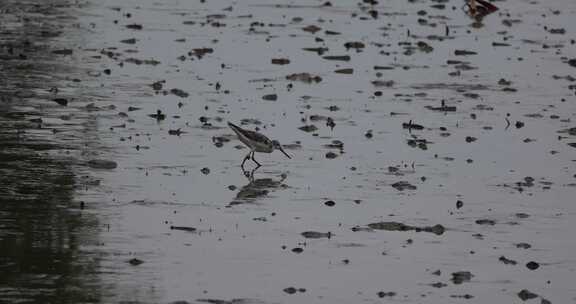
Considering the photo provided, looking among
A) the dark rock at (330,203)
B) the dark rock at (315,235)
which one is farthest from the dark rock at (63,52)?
the dark rock at (315,235)

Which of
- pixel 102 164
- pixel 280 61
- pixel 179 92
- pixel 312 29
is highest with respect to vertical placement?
pixel 312 29

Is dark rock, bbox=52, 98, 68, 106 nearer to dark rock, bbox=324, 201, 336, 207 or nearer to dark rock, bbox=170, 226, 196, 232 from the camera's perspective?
dark rock, bbox=324, 201, 336, 207

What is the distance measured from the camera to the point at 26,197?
16516 millimetres

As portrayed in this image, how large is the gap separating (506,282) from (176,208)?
15.1ft

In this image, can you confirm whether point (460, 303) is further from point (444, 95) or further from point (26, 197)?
point (444, 95)

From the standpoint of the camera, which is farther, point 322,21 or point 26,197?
point 322,21

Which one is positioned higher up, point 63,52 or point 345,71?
point 63,52

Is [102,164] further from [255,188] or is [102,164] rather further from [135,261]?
[135,261]

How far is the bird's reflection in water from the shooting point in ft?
57.6

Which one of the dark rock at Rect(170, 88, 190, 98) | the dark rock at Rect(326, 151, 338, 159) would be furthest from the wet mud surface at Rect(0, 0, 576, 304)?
the dark rock at Rect(326, 151, 338, 159)

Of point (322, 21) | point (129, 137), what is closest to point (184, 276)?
point (129, 137)

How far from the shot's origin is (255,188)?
720 inches

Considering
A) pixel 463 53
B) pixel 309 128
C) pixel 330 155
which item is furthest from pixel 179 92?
pixel 463 53

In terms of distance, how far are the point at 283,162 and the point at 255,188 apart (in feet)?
6.09
